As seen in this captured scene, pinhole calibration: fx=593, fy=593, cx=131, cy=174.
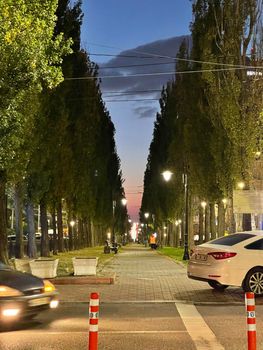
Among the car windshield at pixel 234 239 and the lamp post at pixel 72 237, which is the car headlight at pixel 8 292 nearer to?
the car windshield at pixel 234 239

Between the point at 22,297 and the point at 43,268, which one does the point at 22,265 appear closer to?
the point at 43,268

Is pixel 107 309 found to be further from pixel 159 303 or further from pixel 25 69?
pixel 25 69

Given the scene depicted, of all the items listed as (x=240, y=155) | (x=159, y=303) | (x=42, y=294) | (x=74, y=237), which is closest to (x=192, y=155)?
(x=240, y=155)

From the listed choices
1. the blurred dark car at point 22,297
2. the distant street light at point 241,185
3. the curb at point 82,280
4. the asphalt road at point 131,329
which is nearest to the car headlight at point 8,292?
the blurred dark car at point 22,297

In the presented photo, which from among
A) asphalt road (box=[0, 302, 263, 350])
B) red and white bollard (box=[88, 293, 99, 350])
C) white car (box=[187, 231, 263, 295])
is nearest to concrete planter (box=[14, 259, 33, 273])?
asphalt road (box=[0, 302, 263, 350])

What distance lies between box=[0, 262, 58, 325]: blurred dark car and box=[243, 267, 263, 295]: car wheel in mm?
5615

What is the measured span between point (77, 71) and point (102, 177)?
21612 millimetres

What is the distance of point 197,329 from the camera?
32.6 feet

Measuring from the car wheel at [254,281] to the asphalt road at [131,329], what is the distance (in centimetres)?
127

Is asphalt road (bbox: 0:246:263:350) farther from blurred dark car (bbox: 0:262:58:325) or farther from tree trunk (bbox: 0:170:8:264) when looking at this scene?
tree trunk (bbox: 0:170:8:264)

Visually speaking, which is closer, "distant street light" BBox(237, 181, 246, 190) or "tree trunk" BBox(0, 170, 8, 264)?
"tree trunk" BBox(0, 170, 8, 264)

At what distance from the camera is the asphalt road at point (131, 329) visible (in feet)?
28.2

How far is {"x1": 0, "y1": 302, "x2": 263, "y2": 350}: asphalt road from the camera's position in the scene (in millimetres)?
8586

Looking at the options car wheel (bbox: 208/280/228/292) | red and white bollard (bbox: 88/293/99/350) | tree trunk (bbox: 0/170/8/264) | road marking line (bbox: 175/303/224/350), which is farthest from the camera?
tree trunk (bbox: 0/170/8/264)
